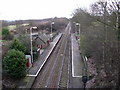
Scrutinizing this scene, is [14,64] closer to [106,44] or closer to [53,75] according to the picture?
[53,75]

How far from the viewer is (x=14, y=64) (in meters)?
15.7

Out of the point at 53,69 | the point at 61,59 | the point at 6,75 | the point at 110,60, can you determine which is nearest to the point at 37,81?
the point at 6,75

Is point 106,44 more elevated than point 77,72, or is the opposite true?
point 106,44

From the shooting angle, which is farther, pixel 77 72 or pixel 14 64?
pixel 77 72

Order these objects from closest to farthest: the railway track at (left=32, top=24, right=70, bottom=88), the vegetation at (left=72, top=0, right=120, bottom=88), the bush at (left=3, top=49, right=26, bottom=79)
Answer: the vegetation at (left=72, top=0, right=120, bottom=88)
the railway track at (left=32, top=24, right=70, bottom=88)
the bush at (left=3, top=49, right=26, bottom=79)

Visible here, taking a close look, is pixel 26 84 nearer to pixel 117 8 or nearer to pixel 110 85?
pixel 110 85

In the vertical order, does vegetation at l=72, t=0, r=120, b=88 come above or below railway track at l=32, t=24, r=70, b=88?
above

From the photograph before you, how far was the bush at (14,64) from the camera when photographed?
15.7 meters

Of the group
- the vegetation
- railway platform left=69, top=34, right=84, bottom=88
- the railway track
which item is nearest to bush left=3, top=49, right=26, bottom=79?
the railway track

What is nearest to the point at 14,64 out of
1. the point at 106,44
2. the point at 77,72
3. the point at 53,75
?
the point at 53,75

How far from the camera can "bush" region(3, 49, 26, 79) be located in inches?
617

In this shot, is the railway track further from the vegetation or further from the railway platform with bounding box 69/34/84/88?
the vegetation

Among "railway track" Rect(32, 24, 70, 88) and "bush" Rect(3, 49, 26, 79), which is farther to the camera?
"bush" Rect(3, 49, 26, 79)

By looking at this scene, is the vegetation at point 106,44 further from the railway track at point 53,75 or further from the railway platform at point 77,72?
the railway track at point 53,75
